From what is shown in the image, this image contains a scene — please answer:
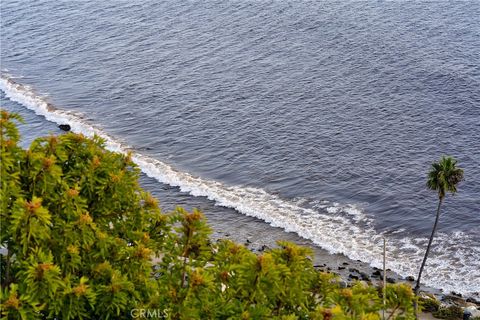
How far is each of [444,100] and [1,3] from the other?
Result: 103m

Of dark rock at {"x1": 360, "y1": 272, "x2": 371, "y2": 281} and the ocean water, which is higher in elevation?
the ocean water

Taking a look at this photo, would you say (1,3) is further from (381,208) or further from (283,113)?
(381,208)

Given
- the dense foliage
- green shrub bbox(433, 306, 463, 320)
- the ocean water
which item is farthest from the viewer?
the ocean water

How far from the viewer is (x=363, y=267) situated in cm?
6556

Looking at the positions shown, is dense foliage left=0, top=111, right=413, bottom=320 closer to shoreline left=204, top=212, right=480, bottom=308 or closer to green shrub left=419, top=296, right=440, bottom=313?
green shrub left=419, top=296, right=440, bottom=313

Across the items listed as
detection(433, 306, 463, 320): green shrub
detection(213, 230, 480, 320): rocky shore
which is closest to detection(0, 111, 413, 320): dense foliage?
detection(213, 230, 480, 320): rocky shore

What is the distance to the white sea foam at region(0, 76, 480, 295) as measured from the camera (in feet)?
213

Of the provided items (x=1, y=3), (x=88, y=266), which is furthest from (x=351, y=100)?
(x=1, y=3)

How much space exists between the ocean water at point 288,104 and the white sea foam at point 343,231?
186mm

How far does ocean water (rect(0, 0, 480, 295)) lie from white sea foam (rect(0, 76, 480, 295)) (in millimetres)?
186

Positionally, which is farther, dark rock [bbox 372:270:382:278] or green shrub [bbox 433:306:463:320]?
dark rock [bbox 372:270:382:278]

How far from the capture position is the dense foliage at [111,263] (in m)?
16.7

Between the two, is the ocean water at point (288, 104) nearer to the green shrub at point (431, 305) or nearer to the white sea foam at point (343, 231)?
the white sea foam at point (343, 231)

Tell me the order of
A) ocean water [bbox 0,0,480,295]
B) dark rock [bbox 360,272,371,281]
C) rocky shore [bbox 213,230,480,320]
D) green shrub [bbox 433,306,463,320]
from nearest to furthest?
green shrub [bbox 433,306,463,320]
rocky shore [bbox 213,230,480,320]
dark rock [bbox 360,272,371,281]
ocean water [bbox 0,0,480,295]
